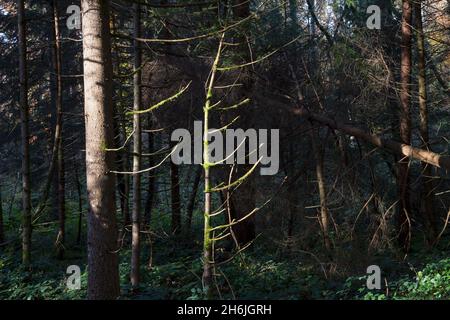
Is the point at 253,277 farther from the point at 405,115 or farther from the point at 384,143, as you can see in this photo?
the point at 405,115

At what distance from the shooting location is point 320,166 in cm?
1073

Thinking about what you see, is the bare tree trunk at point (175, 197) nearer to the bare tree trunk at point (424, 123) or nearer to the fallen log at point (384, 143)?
the fallen log at point (384, 143)

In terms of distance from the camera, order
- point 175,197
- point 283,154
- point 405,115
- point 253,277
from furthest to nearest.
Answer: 1. point 175,197
2. point 283,154
3. point 405,115
4. point 253,277

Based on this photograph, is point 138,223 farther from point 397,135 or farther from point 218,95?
point 397,135

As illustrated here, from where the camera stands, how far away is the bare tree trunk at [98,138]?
5.48m

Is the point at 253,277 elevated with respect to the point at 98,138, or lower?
lower

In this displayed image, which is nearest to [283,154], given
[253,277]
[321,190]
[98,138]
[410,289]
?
[321,190]

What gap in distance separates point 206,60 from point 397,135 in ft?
17.5

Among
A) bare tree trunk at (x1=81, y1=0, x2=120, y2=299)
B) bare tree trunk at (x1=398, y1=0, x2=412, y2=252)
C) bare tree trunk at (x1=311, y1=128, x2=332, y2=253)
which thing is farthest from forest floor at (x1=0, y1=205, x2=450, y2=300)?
bare tree trunk at (x1=81, y1=0, x2=120, y2=299)

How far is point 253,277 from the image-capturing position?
952 cm

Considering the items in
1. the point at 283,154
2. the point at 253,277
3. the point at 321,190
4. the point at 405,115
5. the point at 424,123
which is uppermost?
the point at 405,115

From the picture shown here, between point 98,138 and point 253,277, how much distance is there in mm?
5207

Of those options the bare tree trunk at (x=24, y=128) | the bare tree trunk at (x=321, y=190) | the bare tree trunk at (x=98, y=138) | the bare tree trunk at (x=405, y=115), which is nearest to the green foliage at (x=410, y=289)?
the bare tree trunk at (x=321, y=190)

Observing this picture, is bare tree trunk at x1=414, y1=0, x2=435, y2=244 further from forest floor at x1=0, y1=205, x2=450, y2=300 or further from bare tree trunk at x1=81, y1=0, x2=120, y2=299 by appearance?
bare tree trunk at x1=81, y1=0, x2=120, y2=299
